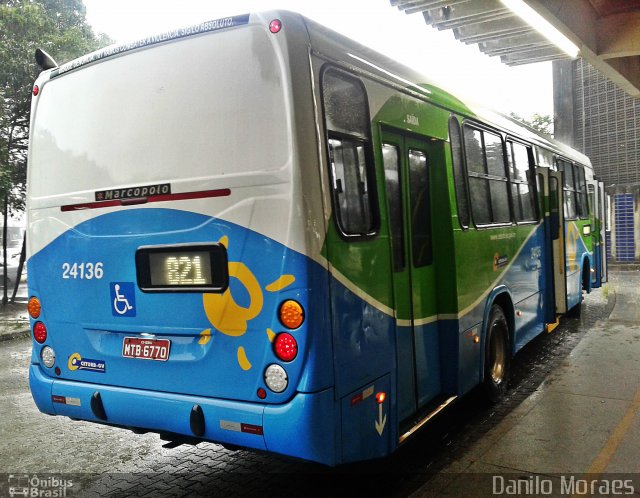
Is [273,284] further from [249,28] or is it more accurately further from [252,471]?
[252,471]

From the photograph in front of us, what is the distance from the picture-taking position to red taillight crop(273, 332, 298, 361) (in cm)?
326

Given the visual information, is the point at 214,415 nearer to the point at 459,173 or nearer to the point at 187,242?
→ the point at 187,242

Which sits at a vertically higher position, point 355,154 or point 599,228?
point 355,154

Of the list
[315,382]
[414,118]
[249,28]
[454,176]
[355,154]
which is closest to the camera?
[315,382]

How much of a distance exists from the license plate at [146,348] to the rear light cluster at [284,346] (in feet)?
2.52

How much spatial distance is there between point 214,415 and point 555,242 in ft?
19.8

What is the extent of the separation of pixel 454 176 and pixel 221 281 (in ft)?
7.92

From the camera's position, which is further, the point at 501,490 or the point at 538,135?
the point at 538,135

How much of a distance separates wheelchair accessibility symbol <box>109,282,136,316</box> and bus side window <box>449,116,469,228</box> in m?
2.73

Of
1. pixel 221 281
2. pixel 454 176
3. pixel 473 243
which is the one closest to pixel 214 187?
pixel 221 281

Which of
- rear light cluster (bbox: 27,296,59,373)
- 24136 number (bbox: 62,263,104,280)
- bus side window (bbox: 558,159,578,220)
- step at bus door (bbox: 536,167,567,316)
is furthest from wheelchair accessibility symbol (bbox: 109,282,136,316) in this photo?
bus side window (bbox: 558,159,578,220)

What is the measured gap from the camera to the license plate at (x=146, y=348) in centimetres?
370

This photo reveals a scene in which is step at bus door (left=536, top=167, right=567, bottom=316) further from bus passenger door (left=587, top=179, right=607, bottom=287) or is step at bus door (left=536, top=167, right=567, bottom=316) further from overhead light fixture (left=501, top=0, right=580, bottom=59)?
bus passenger door (left=587, top=179, right=607, bottom=287)

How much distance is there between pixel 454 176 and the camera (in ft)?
16.2
